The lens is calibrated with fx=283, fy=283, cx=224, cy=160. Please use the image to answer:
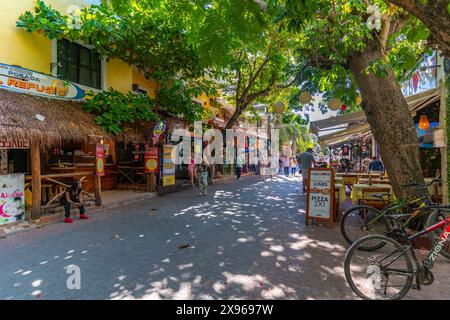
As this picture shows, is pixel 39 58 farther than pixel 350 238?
Yes

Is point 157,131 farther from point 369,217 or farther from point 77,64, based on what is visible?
point 369,217

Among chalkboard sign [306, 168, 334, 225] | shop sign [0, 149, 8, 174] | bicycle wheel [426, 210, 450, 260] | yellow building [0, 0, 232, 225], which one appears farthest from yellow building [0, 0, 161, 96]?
bicycle wheel [426, 210, 450, 260]

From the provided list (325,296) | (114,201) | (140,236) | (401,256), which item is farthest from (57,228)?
(401,256)

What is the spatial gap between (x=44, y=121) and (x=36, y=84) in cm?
157

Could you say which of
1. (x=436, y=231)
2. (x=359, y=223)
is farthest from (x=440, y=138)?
(x=436, y=231)

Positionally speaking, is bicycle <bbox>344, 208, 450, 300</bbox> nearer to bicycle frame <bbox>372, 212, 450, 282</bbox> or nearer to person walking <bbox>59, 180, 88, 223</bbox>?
bicycle frame <bbox>372, 212, 450, 282</bbox>

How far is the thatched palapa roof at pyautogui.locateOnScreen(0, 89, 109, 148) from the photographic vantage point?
269 inches

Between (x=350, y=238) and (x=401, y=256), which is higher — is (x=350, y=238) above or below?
below

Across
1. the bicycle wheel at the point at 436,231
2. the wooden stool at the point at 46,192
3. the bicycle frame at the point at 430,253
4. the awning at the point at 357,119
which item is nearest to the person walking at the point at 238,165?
the awning at the point at 357,119

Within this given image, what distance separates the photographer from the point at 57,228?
7.07 m

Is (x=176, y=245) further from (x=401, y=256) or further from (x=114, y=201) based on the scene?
(x=114, y=201)

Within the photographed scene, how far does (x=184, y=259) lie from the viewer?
4836 mm
